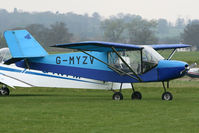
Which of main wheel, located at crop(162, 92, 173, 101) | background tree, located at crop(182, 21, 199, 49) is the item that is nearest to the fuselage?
main wheel, located at crop(162, 92, 173, 101)

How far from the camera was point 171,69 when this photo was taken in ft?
62.1

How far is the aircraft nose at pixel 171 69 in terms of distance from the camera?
1873 cm

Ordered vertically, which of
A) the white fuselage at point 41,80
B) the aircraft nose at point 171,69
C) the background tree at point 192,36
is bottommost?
the background tree at point 192,36

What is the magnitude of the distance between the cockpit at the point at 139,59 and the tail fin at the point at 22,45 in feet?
12.5

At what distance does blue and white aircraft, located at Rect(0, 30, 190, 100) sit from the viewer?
19.2 metres

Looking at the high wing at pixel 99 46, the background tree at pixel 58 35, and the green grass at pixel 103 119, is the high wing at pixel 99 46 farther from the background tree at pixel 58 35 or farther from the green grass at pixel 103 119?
the background tree at pixel 58 35

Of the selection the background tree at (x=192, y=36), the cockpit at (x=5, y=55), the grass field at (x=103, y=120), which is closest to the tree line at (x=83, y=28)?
the background tree at (x=192, y=36)

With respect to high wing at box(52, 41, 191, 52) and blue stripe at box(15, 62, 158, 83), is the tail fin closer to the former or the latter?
blue stripe at box(15, 62, 158, 83)

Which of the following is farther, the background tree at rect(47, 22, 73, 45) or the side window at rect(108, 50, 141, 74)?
the background tree at rect(47, 22, 73, 45)

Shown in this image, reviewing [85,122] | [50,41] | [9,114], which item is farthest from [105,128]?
[50,41]

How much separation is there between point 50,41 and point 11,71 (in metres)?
82.5

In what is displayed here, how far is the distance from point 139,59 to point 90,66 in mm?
2408

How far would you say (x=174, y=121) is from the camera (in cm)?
1197

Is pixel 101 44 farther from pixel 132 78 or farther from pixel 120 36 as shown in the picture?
pixel 120 36
